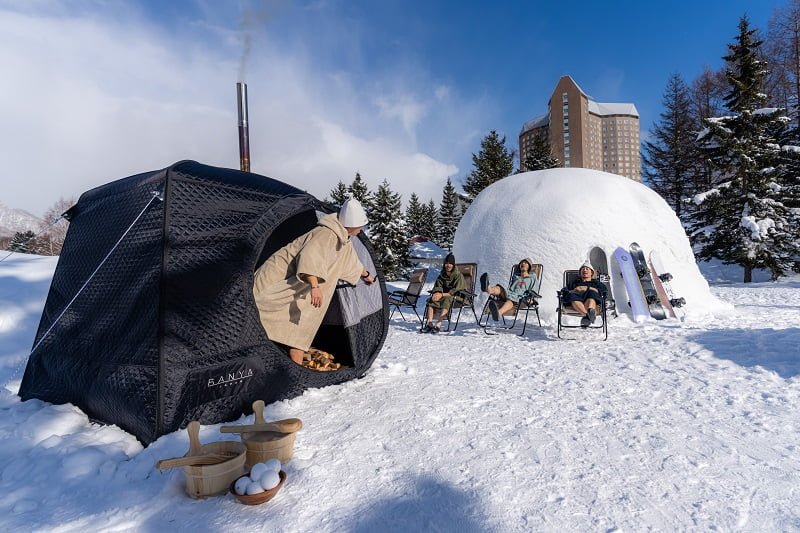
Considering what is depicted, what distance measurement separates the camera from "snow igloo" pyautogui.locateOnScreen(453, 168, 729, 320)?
7871mm

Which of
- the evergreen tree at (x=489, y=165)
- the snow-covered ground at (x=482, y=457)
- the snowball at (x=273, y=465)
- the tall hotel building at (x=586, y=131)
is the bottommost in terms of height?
the snow-covered ground at (x=482, y=457)

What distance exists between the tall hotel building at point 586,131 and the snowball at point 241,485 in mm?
40268

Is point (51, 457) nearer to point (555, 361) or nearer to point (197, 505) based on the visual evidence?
point (197, 505)

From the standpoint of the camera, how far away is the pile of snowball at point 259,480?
201 cm

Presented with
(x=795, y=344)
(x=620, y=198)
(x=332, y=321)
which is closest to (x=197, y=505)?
(x=332, y=321)

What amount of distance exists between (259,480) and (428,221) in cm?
4029

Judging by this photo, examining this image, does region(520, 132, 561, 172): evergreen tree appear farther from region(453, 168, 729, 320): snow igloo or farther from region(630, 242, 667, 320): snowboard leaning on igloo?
region(630, 242, 667, 320): snowboard leaning on igloo

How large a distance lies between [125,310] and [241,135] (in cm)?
993

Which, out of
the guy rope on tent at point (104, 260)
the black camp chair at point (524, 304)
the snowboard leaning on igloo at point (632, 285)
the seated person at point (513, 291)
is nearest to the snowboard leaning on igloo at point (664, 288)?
the snowboard leaning on igloo at point (632, 285)

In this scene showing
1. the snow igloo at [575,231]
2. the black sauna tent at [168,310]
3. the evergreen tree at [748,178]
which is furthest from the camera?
the evergreen tree at [748,178]

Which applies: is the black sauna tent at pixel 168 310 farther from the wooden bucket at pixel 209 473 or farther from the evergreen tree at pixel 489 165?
the evergreen tree at pixel 489 165

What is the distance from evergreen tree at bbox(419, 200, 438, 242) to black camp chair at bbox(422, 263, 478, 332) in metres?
32.0

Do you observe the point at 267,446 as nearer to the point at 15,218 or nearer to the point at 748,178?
the point at 748,178

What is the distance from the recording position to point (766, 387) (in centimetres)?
367
